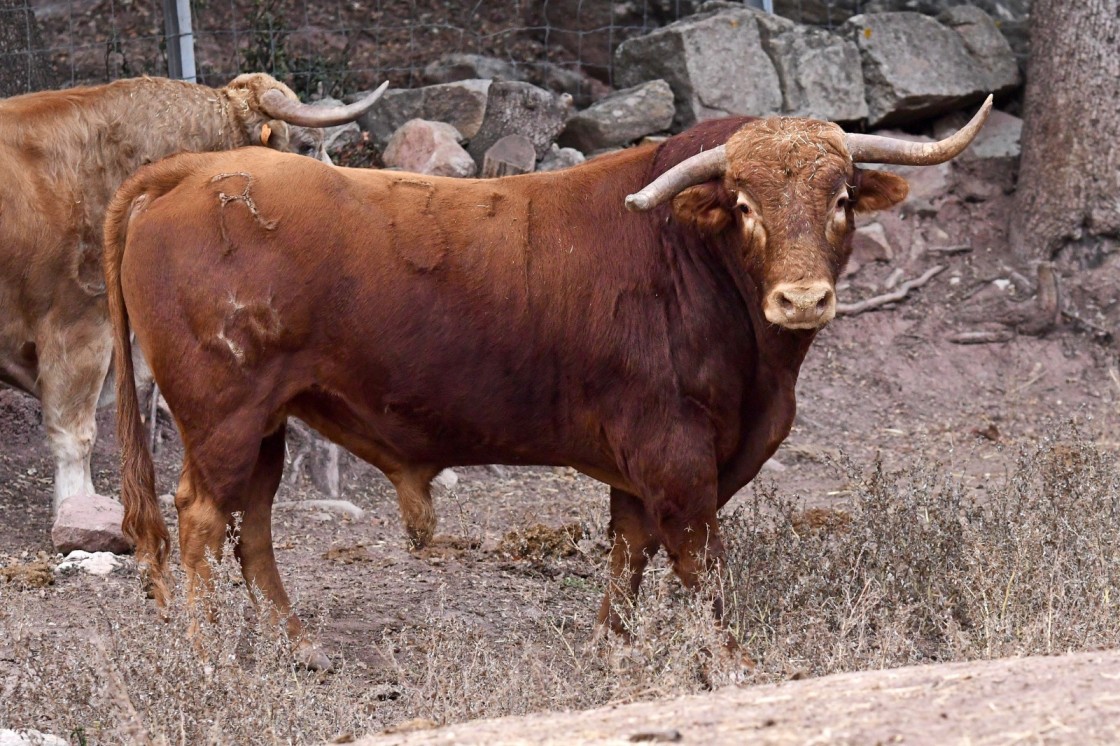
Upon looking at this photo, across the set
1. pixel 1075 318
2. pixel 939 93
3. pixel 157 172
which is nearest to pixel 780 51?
pixel 939 93

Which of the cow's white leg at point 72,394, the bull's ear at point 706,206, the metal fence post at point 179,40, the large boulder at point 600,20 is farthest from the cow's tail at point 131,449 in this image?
the large boulder at point 600,20

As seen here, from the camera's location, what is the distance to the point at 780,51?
1024cm

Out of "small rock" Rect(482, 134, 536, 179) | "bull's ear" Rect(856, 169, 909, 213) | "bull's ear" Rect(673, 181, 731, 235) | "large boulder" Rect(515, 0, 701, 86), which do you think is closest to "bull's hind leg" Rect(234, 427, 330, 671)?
"bull's ear" Rect(673, 181, 731, 235)

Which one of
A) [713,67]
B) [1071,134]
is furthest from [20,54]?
[1071,134]

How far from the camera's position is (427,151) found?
29.5 ft

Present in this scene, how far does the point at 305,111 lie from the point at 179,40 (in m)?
1.75

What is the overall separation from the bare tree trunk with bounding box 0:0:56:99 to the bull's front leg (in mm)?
2538

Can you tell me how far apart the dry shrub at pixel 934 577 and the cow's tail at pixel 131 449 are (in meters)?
2.04

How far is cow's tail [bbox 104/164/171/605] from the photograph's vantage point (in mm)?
5094

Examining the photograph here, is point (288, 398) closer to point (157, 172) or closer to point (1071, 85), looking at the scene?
point (157, 172)

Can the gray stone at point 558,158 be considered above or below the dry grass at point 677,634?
above

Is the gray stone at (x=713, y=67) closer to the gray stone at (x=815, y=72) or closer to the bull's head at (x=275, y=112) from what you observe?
the gray stone at (x=815, y=72)

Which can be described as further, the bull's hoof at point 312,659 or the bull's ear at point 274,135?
the bull's ear at point 274,135

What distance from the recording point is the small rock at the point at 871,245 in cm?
1014
